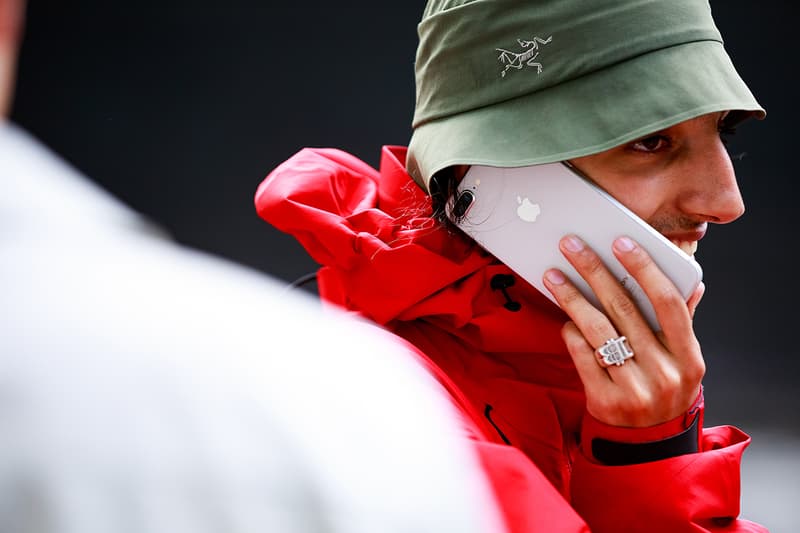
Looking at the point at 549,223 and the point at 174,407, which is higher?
the point at 174,407

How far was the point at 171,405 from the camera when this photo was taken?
0.23m

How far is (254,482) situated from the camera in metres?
0.23

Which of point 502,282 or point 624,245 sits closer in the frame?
point 624,245

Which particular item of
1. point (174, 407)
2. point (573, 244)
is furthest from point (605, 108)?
point (174, 407)

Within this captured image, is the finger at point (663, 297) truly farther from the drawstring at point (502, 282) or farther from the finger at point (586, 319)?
the drawstring at point (502, 282)

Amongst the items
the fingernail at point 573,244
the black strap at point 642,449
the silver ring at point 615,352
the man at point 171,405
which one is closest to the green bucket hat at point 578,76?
the fingernail at point 573,244

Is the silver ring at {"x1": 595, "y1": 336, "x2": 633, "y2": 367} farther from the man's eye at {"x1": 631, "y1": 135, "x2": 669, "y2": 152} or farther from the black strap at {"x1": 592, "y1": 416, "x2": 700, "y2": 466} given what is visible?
the man's eye at {"x1": 631, "y1": 135, "x2": 669, "y2": 152}

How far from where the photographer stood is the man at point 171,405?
0.21m

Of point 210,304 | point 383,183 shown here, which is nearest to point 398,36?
point 383,183

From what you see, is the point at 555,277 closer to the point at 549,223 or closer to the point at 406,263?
the point at 549,223

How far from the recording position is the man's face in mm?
849

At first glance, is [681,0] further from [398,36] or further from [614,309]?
[398,36]

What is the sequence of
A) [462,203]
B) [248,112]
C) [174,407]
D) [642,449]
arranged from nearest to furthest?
[174,407] → [642,449] → [462,203] → [248,112]

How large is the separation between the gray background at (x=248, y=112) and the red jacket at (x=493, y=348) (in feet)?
3.43
